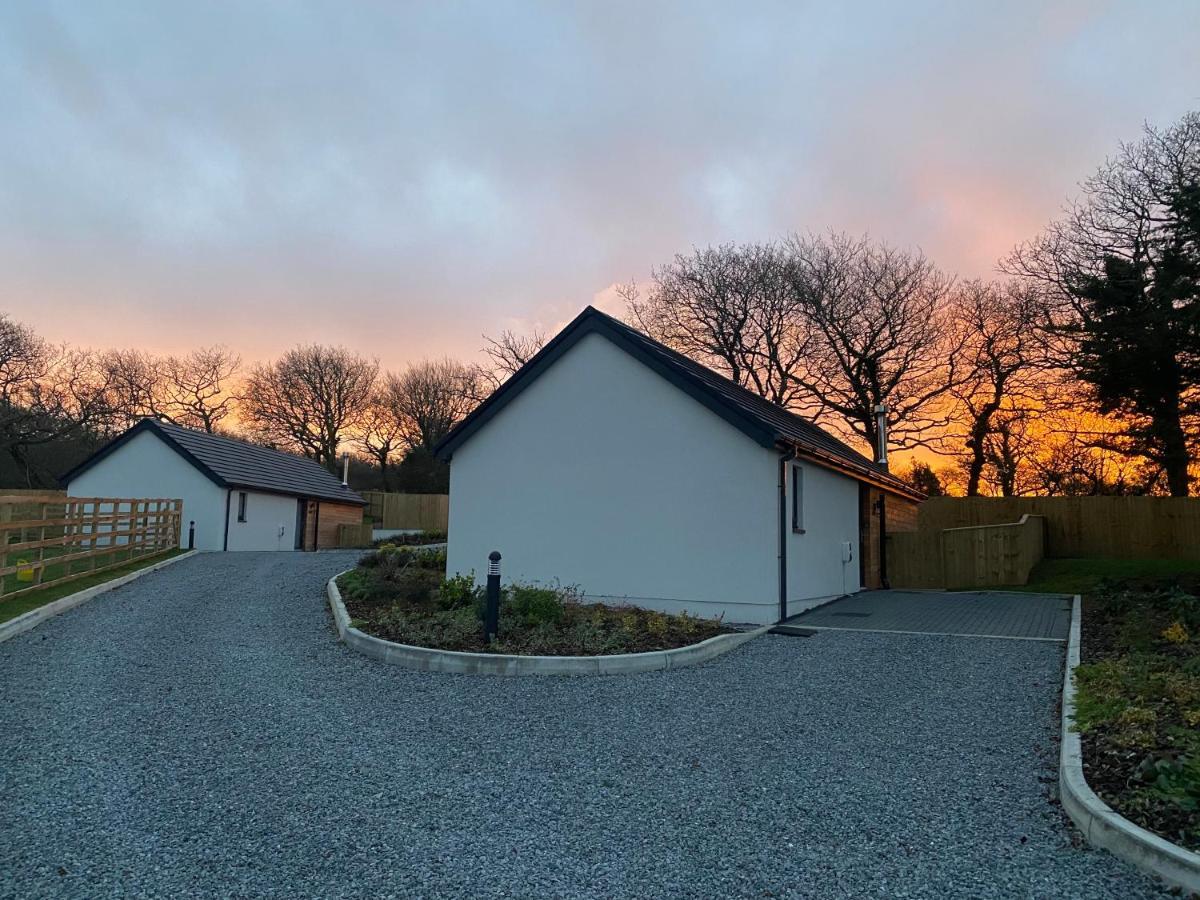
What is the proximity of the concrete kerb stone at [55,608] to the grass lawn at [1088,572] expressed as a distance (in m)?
18.0

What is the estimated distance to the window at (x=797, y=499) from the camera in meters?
11.3

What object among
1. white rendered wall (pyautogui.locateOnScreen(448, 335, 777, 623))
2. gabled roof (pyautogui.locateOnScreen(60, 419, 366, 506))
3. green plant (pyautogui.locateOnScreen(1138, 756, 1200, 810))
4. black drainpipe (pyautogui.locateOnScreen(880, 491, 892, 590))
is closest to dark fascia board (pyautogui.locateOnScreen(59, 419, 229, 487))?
gabled roof (pyautogui.locateOnScreen(60, 419, 366, 506))

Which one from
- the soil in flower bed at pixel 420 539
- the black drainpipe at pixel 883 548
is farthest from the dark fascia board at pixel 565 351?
the soil in flower bed at pixel 420 539

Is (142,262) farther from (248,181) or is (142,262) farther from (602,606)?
(602,606)

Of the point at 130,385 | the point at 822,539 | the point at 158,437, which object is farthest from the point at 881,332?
the point at 130,385

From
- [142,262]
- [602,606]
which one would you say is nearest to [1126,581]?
[602,606]

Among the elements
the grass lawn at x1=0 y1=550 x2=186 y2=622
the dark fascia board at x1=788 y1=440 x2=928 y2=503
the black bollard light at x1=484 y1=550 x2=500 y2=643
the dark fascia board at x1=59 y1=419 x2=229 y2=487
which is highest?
the dark fascia board at x1=59 y1=419 x2=229 y2=487

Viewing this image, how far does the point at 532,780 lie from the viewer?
4457mm

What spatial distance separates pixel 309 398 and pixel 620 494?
36258 mm

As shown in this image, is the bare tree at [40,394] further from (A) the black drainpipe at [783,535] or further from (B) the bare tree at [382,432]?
(A) the black drainpipe at [783,535]

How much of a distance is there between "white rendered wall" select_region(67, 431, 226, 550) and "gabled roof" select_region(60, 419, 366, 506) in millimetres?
296

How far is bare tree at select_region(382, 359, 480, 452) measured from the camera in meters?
43.7

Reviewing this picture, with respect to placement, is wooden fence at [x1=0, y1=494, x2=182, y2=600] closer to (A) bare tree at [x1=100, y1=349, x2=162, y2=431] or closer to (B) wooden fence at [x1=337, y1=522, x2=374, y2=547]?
(B) wooden fence at [x1=337, y1=522, x2=374, y2=547]

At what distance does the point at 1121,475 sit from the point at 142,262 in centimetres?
3102
